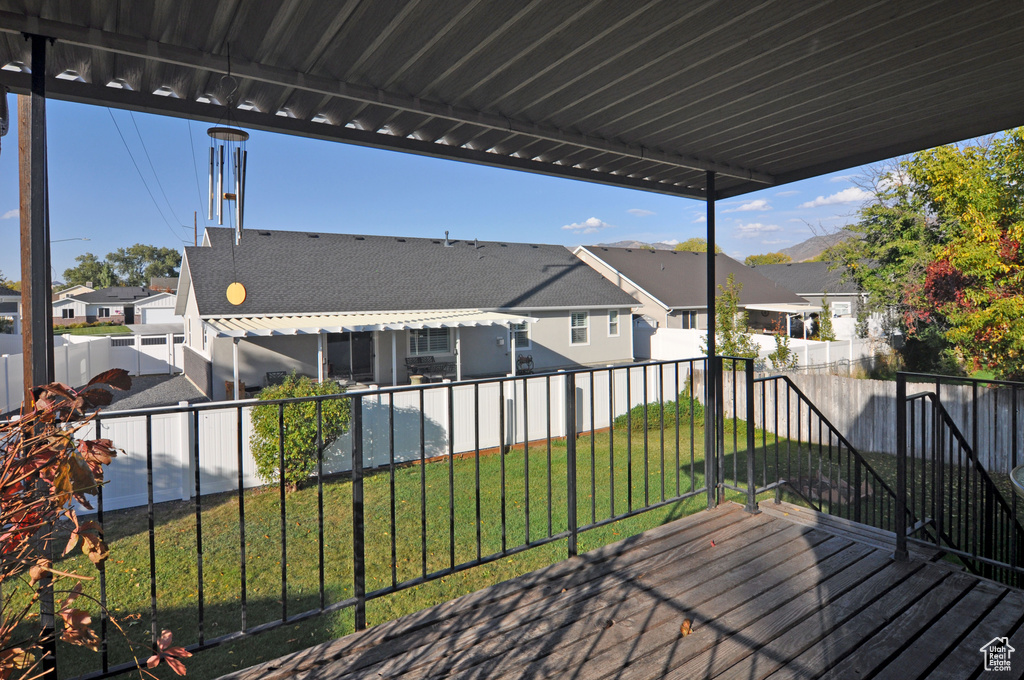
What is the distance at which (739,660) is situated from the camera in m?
1.92

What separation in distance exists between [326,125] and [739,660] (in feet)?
9.57

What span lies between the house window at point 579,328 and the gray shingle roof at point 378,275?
457mm

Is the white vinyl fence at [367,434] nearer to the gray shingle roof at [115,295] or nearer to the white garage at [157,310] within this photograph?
the white garage at [157,310]

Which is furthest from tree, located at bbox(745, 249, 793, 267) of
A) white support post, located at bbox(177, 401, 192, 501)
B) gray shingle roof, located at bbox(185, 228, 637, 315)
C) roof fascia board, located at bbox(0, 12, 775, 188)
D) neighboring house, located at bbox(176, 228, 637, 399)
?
roof fascia board, located at bbox(0, 12, 775, 188)

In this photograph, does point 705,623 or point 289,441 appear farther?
point 289,441

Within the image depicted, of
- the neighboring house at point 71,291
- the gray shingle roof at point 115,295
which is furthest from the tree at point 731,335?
the neighboring house at point 71,291

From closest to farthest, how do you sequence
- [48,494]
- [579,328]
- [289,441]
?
[48,494], [289,441], [579,328]

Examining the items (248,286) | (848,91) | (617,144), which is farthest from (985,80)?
(248,286)

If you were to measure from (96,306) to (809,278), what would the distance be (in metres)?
46.0

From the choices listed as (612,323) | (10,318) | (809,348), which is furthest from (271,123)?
(10,318)

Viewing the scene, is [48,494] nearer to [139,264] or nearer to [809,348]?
[809,348]

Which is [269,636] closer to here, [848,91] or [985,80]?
[848,91]

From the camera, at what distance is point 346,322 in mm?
13367

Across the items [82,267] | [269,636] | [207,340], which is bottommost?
[269,636]
